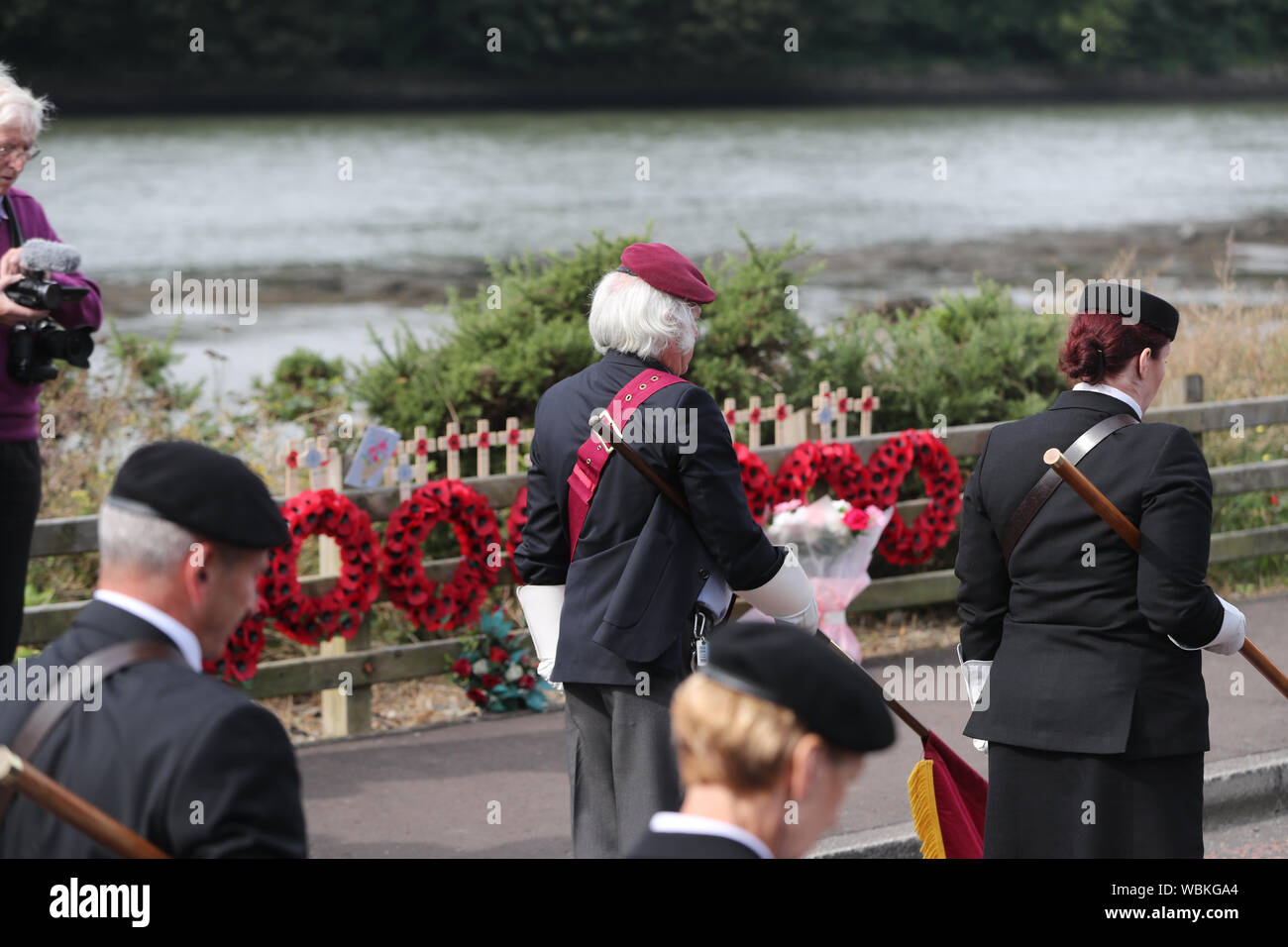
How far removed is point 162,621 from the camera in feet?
7.65

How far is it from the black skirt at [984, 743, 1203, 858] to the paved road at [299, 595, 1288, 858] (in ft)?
5.37

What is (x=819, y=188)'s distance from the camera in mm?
43469

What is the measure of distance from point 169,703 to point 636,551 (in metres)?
1.74

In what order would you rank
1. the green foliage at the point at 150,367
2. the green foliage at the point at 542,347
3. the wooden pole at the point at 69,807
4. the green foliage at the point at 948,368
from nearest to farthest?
the wooden pole at the point at 69,807 → the green foliage at the point at 542,347 → the green foliage at the point at 948,368 → the green foliage at the point at 150,367

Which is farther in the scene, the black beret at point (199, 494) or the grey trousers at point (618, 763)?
the grey trousers at point (618, 763)

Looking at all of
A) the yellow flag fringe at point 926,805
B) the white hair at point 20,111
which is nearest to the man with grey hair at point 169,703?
the yellow flag fringe at point 926,805

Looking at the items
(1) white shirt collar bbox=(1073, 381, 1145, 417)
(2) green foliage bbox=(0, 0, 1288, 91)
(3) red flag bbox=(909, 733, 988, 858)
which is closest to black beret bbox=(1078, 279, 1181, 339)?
(1) white shirt collar bbox=(1073, 381, 1145, 417)

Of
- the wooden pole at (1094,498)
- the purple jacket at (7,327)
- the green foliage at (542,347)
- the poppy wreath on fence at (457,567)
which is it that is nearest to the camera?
the wooden pole at (1094,498)

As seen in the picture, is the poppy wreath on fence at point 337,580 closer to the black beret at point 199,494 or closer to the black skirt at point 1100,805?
the black skirt at point 1100,805

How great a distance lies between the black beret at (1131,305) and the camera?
3807 millimetres

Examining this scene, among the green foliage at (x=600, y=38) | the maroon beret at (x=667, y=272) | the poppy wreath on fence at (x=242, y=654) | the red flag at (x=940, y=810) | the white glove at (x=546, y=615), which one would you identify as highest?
the green foliage at (x=600, y=38)

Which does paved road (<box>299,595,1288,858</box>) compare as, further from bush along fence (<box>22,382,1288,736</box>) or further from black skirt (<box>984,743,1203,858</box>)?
black skirt (<box>984,743,1203,858</box>)

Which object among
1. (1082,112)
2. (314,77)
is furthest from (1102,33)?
(314,77)

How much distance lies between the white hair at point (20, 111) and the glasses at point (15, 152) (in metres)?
0.03
